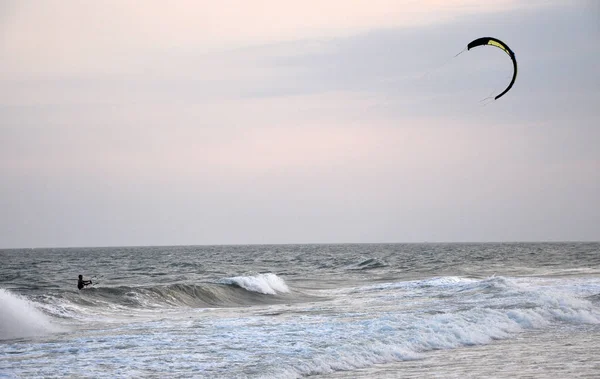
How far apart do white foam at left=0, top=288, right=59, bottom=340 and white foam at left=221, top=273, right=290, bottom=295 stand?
12496mm

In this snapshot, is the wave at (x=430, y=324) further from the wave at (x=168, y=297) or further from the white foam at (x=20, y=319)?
the white foam at (x=20, y=319)

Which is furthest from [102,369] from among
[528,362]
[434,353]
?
[528,362]

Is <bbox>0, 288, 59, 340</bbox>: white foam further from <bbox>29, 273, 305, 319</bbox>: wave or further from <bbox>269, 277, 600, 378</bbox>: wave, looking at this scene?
<bbox>269, 277, 600, 378</bbox>: wave

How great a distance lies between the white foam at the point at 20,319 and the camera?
1759cm

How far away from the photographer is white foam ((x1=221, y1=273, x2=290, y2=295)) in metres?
31.7

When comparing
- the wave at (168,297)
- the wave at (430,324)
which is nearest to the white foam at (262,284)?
the wave at (168,297)

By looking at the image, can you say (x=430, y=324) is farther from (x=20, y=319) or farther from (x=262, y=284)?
(x=262, y=284)

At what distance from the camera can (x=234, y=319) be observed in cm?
2020

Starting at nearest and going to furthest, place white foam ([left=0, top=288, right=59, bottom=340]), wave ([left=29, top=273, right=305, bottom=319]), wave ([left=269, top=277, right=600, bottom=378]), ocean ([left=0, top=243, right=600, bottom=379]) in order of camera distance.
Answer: ocean ([left=0, top=243, right=600, bottom=379])
wave ([left=269, top=277, right=600, bottom=378])
white foam ([left=0, top=288, right=59, bottom=340])
wave ([left=29, top=273, right=305, bottom=319])

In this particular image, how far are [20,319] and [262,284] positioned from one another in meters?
14.5

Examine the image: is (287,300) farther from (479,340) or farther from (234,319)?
(479,340)

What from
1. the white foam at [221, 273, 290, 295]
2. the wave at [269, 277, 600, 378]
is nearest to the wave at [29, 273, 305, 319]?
the white foam at [221, 273, 290, 295]

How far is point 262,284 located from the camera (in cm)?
3206

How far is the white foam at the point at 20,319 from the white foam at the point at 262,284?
41.0 ft
